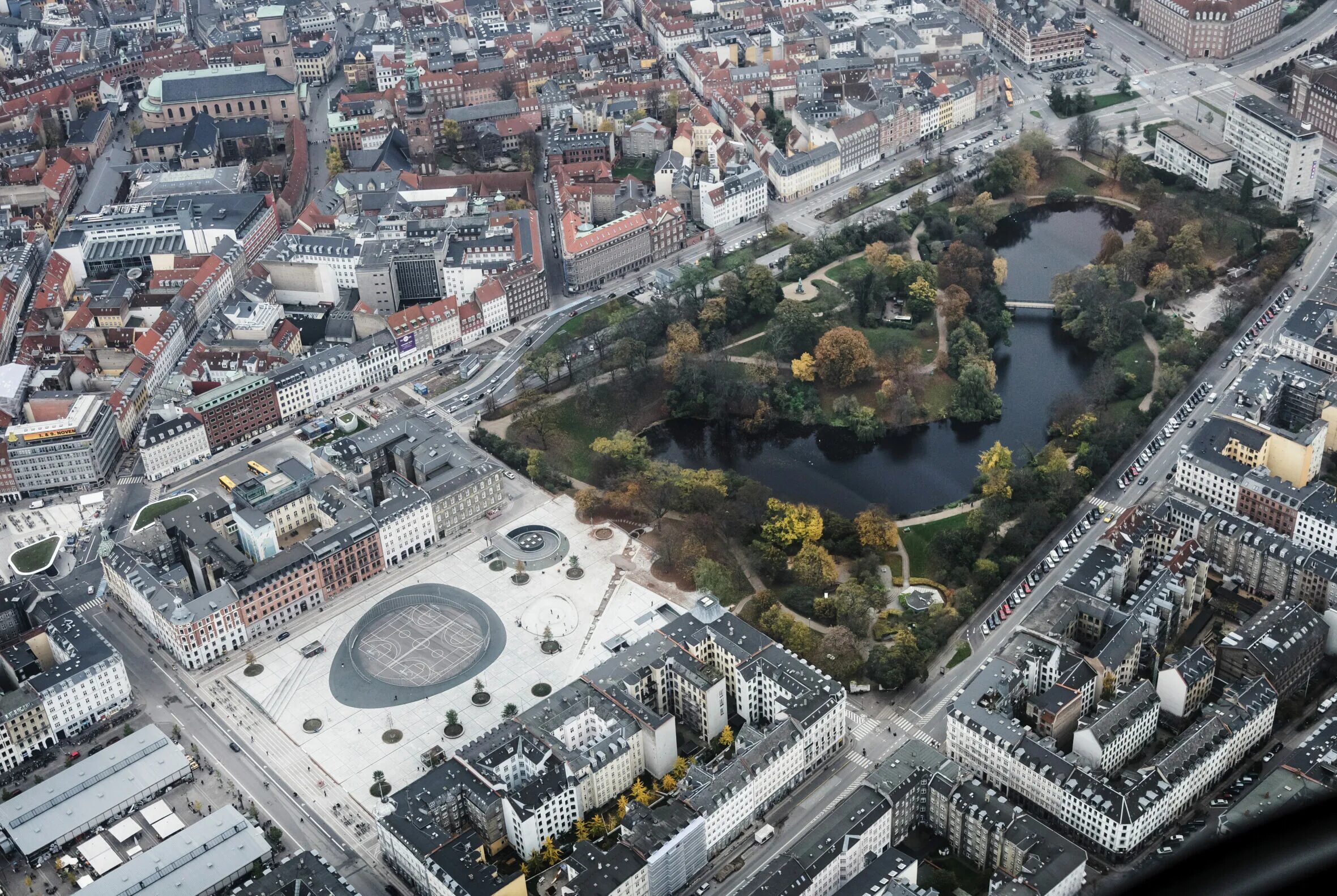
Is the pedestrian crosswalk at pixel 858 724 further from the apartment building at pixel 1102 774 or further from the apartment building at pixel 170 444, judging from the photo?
the apartment building at pixel 170 444

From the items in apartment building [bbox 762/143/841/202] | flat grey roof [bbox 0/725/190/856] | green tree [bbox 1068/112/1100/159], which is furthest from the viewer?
green tree [bbox 1068/112/1100/159]

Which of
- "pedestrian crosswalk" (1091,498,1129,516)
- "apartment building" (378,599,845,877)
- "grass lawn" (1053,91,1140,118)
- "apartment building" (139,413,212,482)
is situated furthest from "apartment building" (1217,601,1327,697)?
"grass lawn" (1053,91,1140,118)

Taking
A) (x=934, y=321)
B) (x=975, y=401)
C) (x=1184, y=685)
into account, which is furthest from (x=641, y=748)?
(x=934, y=321)

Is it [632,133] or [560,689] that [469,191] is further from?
[560,689]

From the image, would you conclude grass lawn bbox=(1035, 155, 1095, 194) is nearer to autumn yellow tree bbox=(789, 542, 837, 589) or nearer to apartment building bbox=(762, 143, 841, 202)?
apartment building bbox=(762, 143, 841, 202)

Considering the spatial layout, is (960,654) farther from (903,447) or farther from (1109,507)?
(903,447)

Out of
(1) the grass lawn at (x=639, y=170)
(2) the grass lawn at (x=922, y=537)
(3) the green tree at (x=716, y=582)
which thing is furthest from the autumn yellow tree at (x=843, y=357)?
(1) the grass lawn at (x=639, y=170)
